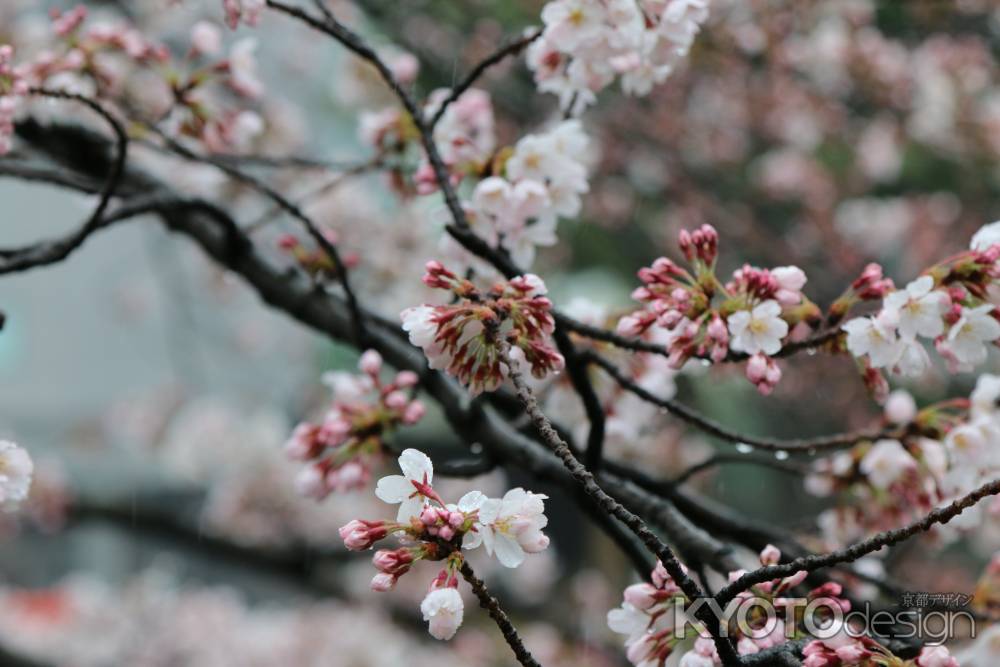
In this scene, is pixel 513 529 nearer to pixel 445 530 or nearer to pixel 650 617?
pixel 445 530

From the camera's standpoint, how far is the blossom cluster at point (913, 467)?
1.05 metres

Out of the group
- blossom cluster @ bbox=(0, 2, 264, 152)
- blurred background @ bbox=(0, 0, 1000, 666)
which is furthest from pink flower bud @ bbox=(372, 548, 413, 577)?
blurred background @ bbox=(0, 0, 1000, 666)

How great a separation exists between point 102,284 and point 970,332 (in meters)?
8.03

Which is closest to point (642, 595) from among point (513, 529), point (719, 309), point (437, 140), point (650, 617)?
point (650, 617)

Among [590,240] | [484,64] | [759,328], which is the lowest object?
[759,328]

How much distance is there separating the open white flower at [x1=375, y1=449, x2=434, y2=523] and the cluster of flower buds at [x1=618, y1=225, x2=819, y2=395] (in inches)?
11.5

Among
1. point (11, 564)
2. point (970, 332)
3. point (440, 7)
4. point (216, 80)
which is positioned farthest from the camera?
point (11, 564)

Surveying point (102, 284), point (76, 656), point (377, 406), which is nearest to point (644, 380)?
point (377, 406)

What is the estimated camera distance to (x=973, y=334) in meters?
0.88

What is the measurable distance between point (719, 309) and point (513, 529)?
320 millimetres

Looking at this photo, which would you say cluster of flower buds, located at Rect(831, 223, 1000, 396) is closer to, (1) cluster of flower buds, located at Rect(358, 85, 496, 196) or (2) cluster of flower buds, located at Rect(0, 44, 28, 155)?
(1) cluster of flower buds, located at Rect(358, 85, 496, 196)

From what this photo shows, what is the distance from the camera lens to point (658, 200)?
12.9ft

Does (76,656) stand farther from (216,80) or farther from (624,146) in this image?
(216,80)

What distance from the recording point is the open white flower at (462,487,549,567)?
2.18ft
